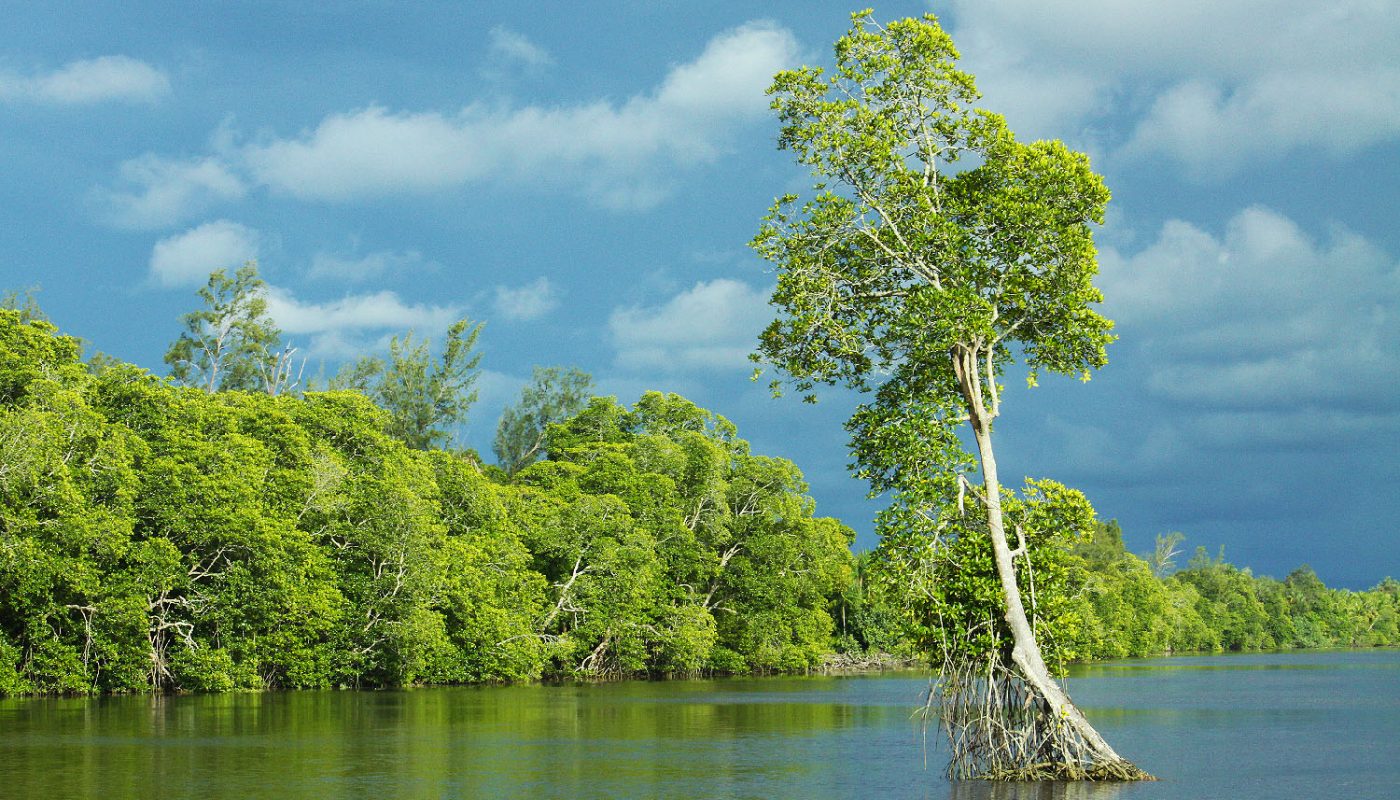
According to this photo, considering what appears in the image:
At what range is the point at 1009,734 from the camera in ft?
76.2

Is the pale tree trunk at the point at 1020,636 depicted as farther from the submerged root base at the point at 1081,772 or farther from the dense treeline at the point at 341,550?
the dense treeline at the point at 341,550

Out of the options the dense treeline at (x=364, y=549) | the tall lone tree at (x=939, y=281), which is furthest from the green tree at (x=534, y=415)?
the tall lone tree at (x=939, y=281)

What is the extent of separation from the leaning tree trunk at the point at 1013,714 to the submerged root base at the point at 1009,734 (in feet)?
0.06

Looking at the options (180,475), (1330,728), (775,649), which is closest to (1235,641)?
(775,649)

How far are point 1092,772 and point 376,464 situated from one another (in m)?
43.8

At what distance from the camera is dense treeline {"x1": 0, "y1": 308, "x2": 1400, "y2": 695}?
4622 centimetres

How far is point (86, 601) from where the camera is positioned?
4719cm

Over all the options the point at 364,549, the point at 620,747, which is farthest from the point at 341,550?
the point at 620,747

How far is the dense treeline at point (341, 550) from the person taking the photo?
46.6 metres

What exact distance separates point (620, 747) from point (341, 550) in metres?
30.1

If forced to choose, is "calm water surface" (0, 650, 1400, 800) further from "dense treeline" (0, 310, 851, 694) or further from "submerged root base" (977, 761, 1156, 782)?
"dense treeline" (0, 310, 851, 694)

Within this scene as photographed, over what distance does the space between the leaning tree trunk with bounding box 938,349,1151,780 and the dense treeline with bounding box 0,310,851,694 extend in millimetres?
33901

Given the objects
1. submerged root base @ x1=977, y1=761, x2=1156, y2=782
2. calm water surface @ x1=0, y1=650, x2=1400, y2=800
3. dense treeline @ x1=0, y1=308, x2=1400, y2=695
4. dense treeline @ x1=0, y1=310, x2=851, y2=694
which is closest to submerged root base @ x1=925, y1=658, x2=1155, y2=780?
submerged root base @ x1=977, y1=761, x2=1156, y2=782

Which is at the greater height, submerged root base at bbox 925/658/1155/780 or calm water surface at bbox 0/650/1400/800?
submerged root base at bbox 925/658/1155/780
